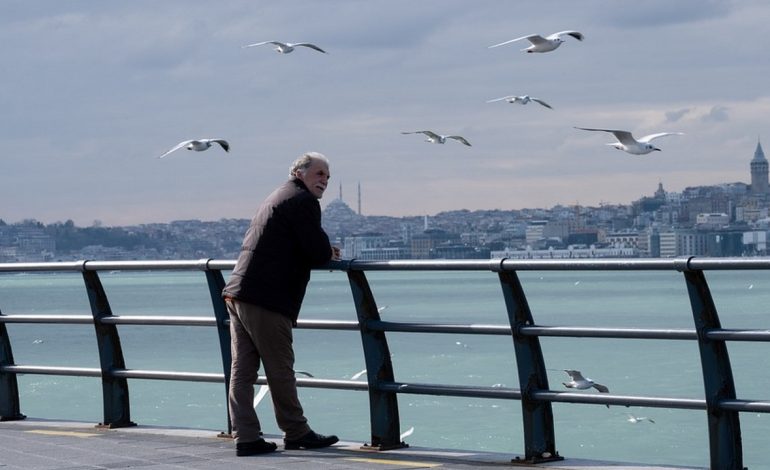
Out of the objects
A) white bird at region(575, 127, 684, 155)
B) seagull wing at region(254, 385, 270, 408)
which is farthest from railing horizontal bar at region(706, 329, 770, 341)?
white bird at region(575, 127, 684, 155)

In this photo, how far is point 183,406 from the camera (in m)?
42.4

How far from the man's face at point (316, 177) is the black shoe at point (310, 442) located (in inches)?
55.9

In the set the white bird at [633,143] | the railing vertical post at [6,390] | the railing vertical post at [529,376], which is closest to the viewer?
the railing vertical post at [529,376]

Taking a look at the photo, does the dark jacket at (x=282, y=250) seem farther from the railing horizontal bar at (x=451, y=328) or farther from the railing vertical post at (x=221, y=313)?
the railing vertical post at (x=221, y=313)

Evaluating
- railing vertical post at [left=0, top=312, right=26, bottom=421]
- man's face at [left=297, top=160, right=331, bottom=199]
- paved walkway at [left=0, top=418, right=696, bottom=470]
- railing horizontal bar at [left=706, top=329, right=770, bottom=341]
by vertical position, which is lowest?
paved walkway at [left=0, top=418, right=696, bottom=470]

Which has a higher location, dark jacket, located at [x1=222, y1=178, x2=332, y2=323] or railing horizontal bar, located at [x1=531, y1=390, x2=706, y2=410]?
dark jacket, located at [x1=222, y1=178, x2=332, y2=323]

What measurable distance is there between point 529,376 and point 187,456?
1.98 m

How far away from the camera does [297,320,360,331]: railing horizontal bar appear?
30.1 feet

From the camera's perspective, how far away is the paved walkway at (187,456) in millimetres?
8555

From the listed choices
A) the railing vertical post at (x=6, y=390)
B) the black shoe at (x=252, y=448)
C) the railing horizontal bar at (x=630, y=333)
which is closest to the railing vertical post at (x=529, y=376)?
the railing horizontal bar at (x=630, y=333)

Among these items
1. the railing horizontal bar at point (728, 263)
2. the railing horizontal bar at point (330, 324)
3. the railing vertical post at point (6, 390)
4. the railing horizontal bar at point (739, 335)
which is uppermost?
the railing horizontal bar at point (728, 263)

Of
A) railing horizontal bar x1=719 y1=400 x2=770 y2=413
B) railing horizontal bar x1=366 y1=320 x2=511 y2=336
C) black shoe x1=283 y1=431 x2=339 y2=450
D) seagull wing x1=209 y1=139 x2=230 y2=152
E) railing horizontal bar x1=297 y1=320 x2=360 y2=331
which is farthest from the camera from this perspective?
seagull wing x1=209 y1=139 x2=230 y2=152

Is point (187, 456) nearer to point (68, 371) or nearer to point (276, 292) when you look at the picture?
point (276, 292)

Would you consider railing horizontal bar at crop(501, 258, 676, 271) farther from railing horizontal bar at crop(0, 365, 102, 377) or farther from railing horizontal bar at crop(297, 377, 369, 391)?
railing horizontal bar at crop(0, 365, 102, 377)
